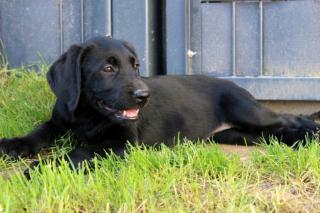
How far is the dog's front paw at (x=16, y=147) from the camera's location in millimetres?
3494

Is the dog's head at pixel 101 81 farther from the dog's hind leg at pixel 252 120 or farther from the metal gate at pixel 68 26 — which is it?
the metal gate at pixel 68 26

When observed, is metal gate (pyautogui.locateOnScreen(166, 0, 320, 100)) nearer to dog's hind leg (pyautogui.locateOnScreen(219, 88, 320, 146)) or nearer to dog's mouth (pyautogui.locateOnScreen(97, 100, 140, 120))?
dog's hind leg (pyautogui.locateOnScreen(219, 88, 320, 146))

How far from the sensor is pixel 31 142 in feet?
11.9

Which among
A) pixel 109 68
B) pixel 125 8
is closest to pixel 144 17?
pixel 125 8

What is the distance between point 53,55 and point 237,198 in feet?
10.2

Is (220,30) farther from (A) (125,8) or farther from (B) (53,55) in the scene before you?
(B) (53,55)

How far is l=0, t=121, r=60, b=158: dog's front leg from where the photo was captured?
3514 millimetres

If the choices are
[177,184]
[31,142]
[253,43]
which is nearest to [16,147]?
[31,142]

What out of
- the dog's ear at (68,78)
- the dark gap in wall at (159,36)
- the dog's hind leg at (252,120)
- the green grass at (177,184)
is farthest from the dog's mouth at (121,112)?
the dark gap in wall at (159,36)

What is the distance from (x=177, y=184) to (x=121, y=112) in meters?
0.88

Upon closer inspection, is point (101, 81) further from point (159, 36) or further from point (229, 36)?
point (159, 36)

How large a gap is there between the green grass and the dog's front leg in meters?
0.12

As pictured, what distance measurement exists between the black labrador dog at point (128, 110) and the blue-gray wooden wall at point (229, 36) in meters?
0.69

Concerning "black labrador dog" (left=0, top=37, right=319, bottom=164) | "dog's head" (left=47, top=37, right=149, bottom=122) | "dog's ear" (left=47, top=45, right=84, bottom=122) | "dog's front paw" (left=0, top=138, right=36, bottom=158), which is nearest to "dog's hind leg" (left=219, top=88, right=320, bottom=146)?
"black labrador dog" (left=0, top=37, right=319, bottom=164)
